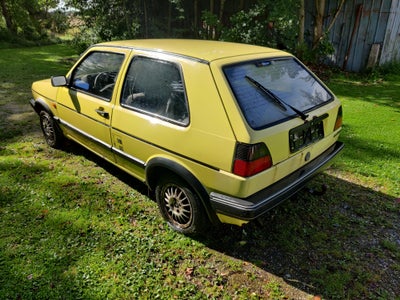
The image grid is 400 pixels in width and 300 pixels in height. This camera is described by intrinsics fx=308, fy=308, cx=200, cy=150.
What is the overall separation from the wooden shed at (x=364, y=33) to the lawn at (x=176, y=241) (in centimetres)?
686

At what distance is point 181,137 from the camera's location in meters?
2.63

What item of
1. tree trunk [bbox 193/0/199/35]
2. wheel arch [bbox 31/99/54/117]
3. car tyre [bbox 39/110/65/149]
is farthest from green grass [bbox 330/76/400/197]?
tree trunk [bbox 193/0/199/35]

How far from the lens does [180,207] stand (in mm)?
2992

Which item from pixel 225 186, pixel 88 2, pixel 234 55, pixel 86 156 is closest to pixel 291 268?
pixel 225 186

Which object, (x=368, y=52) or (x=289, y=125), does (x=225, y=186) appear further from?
(x=368, y=52)

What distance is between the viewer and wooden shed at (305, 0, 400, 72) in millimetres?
9656

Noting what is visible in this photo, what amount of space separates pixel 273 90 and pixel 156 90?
1.09 metres

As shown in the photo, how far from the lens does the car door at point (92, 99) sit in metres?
3.41

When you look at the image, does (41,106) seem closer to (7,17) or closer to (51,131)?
(51,131)

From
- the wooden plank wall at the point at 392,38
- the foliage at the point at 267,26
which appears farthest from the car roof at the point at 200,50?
the wooden plank wall at the point at 392,38

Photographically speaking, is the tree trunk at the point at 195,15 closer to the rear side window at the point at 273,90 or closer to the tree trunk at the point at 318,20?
the tree trunk at the point at 318,20

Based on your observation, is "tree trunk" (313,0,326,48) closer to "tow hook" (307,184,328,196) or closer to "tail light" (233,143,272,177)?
Result: "tow hook" (307,184,328,196)

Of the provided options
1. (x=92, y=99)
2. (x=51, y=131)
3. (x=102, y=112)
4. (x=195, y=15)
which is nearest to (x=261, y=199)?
(x=102, y=112)

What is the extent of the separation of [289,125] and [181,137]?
0.92 metres
